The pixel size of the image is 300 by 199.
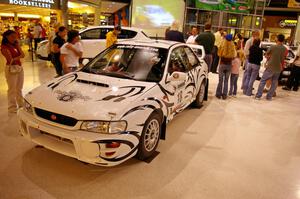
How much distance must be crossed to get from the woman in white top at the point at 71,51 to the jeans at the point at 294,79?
6779 mm

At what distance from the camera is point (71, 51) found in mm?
4875

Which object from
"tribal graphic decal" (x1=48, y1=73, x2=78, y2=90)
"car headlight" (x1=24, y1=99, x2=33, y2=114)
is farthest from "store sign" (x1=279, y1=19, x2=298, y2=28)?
"car headlight" (x1=24, y1=99, x2=33, y2=114)

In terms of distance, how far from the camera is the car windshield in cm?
373

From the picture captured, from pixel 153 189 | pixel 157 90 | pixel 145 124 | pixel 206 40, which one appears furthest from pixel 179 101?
pixel 206 40

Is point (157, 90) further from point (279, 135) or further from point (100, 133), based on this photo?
point (279, 135)

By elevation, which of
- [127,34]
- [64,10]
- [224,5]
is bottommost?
[127,34]

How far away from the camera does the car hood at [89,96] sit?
277 centimetres

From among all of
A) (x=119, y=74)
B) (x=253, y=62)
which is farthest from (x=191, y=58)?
(x=253, y=62)

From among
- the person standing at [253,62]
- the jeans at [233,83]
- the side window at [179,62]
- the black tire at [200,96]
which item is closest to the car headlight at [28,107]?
the side window at [179,62]

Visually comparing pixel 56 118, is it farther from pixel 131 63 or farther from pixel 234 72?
pixel 234 72

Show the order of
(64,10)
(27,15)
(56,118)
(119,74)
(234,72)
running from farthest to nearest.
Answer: (27,15)
(64,10)
(234,72)
(119,74)
(56,118)

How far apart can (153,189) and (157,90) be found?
127 centimetres

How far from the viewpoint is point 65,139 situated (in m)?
2.85

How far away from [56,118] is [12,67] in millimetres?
2333
